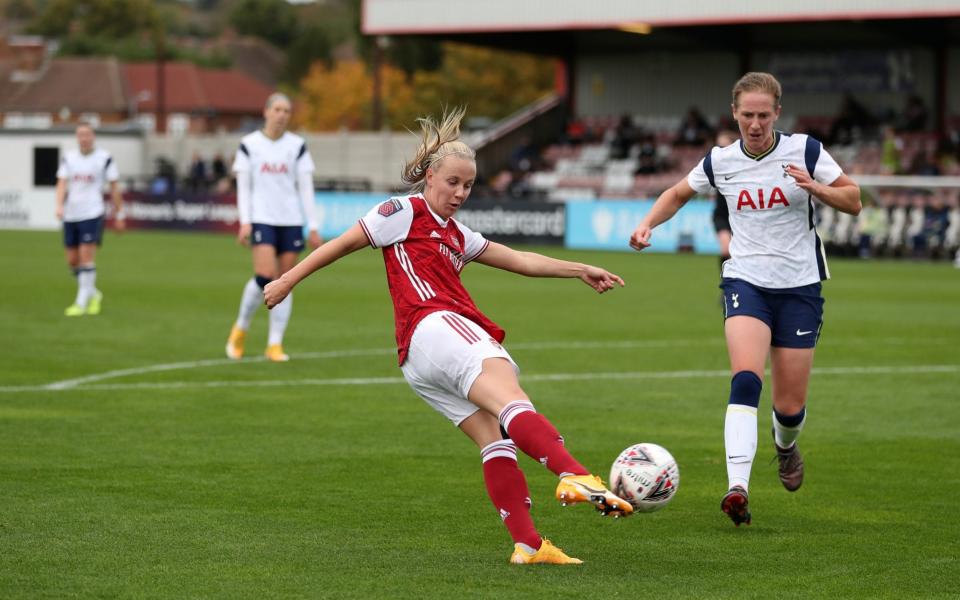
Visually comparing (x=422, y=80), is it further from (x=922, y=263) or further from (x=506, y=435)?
(x=506, y=435)

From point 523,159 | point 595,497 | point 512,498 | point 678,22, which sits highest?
point 678,22

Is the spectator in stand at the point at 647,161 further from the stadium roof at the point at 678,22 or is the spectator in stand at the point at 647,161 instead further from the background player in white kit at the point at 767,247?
the background player in white kit at the point at 767,247

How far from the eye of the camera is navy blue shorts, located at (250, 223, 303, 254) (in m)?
13.7

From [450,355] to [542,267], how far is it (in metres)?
0.77

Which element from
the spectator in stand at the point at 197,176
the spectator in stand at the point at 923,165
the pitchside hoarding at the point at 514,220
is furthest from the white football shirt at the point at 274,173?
the spectator in stand at the point at 197,176

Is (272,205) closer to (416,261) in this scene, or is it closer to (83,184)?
(83,184)

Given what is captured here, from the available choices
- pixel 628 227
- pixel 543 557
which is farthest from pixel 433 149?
pixel 628 227

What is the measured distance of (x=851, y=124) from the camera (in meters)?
41.7

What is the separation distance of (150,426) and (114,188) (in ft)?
32.9

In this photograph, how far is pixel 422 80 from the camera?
9044cm

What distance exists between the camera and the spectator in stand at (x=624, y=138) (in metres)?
43.7

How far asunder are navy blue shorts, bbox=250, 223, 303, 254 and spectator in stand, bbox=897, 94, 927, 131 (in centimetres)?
3040

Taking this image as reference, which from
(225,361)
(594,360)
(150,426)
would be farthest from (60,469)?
(594,360)

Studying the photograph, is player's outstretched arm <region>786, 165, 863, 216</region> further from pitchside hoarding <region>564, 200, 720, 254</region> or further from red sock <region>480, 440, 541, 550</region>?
pitchside hoarding <region>564, 200, 720, 254</region>
